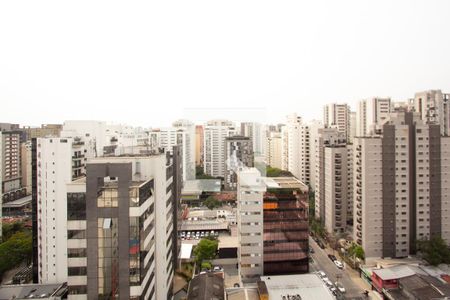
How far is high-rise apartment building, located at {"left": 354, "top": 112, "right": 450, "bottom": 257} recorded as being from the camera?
945 centimetres

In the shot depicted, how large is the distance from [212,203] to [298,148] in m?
6.41

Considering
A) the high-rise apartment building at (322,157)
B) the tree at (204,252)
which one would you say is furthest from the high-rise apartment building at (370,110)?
the tree at (204,252)

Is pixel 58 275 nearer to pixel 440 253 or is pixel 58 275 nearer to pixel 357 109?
pixel 440 253

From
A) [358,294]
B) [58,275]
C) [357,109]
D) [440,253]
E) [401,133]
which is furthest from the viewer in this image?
[357,109]

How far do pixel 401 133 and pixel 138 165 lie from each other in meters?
8.00

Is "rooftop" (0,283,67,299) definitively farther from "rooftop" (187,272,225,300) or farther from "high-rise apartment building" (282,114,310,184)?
"high-rise apartment building" (282,114,310,184)

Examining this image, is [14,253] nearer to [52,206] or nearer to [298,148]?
[52,206]

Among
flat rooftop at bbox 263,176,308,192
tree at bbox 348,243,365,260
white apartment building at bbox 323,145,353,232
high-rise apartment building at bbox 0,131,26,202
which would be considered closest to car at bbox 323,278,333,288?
tree at bbox 348,243,365,260

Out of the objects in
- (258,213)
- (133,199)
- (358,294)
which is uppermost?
(133,199)

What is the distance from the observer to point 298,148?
61.2 ft

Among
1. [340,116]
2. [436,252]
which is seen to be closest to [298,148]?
[340,116]

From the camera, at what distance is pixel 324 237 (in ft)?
38.9

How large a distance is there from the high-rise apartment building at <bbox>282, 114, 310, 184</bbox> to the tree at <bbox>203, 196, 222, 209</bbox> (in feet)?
16.9

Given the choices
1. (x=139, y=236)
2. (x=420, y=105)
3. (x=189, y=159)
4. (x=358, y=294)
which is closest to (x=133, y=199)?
(x=139, y=236)
